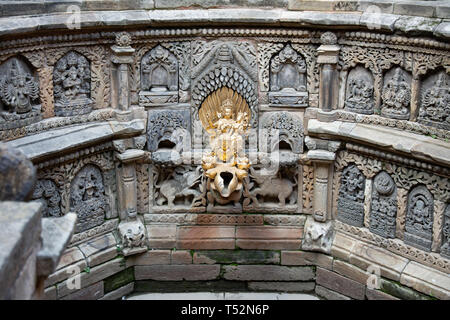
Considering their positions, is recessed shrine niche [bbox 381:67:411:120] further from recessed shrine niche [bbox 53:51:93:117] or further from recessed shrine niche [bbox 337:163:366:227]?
recessed shrine niche [bbox 53:51:93:117]

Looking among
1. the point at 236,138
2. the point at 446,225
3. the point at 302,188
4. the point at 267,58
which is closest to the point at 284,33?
the point at 267,58

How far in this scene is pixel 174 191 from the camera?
686 centimetres

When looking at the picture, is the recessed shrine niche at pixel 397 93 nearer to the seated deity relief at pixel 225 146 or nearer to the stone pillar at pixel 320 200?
the stone pillar at pixel 320 200

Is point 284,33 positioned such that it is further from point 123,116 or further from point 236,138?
point 123,116

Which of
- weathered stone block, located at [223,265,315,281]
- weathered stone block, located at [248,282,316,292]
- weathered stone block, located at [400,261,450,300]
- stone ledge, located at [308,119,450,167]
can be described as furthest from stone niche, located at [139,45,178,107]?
weathered stone block, located at [400,261,450,300]

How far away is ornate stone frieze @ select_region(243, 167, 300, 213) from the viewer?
22.1ft

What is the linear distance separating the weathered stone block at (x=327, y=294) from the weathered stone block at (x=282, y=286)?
0.26 feet

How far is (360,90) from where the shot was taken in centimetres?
638

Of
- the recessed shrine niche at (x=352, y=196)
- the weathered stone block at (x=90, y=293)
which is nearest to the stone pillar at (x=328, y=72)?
the recessed shrine niche at (x=352, y=196)

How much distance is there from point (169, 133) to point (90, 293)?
1.69 metres

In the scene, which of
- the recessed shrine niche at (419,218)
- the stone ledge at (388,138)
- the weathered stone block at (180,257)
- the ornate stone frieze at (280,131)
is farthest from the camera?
the weathered stone block at (180,257)

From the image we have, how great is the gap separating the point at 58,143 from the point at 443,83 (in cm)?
330

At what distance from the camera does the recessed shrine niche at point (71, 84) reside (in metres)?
6.21

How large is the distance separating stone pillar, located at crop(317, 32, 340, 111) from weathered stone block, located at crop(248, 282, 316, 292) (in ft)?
5.78
